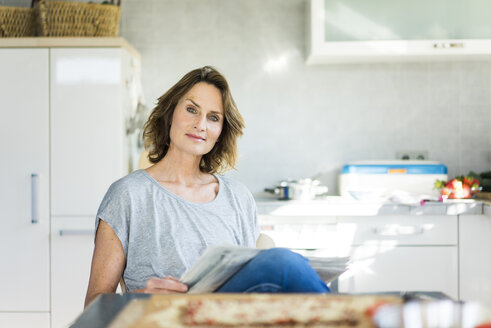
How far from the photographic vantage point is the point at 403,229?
2.56 meters

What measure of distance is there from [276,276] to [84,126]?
2011 mm

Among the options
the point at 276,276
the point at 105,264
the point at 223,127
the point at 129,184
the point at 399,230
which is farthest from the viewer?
the point at 399,230

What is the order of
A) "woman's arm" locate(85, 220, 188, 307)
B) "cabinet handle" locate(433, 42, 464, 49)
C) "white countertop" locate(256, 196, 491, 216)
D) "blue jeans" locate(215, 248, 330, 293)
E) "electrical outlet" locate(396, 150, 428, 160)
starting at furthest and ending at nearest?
1. "electrical outlet" locate(396, 150, 428, 160)
2. "cabinet handle" locate(433, 42, 464, 49)
3. "white countertop" locate(256, 196, 491, 216)
4. "woman's arm" locate(85, 220, 188, 307)
5. "blue jeans" locate(215, 248, 330, 293)

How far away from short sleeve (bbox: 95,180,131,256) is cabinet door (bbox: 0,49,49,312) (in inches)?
58.0

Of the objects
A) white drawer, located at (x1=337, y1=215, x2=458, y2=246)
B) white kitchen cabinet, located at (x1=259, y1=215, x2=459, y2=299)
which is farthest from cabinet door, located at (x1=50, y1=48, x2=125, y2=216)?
white drawer, located at (x1=337, y1=215, x2=458, y2=246)

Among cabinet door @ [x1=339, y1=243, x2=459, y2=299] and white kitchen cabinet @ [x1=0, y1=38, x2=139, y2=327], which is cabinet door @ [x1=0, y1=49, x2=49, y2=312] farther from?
cabinet door @ [x1=339, y1=243, x2=459, y2=299]

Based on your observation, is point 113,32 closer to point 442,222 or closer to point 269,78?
point 269,78

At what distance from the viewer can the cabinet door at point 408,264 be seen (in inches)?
101

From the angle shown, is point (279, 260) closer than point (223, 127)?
Yes

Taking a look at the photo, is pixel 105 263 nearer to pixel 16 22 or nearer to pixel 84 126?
pixel 84 126

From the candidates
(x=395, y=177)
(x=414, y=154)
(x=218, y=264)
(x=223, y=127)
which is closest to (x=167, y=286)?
(x=218, y=264)

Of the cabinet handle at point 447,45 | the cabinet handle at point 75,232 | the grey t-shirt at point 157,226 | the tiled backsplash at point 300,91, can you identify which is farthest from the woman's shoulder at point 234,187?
the cabinet handle at point 447,45

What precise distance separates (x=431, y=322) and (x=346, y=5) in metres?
2.49

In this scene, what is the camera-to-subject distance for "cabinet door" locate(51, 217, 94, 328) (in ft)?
Result: 8.63
